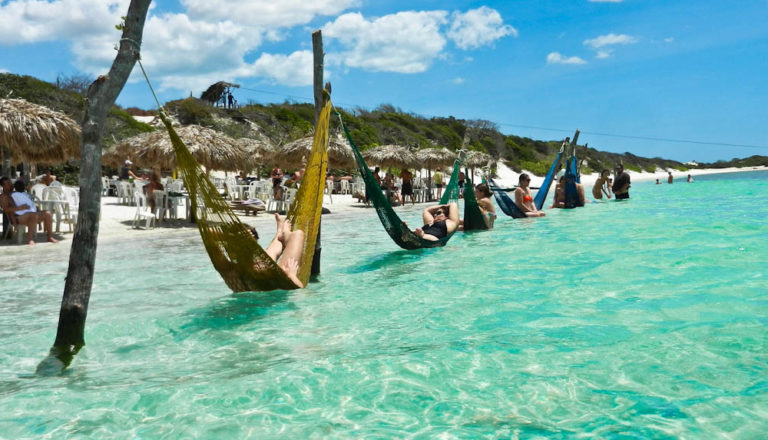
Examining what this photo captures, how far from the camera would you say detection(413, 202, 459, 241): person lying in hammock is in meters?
6.67

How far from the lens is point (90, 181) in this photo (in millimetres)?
2688

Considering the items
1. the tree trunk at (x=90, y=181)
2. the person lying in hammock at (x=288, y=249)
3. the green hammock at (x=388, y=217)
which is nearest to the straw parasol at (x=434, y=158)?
the green hammock at (x=388, y=217)

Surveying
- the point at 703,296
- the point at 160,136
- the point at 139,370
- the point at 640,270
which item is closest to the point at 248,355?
the point at 139,370

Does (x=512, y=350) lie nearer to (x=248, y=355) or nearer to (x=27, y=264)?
(x=248, y=355)

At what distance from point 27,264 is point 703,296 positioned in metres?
6.21

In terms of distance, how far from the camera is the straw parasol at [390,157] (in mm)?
17141

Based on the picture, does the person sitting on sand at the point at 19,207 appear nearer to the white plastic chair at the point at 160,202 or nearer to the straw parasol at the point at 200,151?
the white plastic chair at the point at 160,202

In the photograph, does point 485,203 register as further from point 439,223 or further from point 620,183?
point 620,183

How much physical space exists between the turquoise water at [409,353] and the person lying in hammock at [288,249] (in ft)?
0.83

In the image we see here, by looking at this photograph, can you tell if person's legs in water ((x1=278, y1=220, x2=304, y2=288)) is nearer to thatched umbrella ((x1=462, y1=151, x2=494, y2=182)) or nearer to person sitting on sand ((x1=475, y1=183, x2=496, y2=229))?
person sitting on sand ((x1=475, y1=183, x2=496, y2=229))

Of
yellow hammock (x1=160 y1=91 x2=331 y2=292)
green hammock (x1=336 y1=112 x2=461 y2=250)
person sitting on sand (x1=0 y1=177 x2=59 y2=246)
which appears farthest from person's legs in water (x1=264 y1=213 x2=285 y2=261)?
person sitting on sand (x1=0 y1=177 x2=59 y2=246)

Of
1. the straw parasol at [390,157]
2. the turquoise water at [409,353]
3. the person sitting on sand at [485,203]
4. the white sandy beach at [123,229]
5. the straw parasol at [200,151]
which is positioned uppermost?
the straw parasol at [390,157]

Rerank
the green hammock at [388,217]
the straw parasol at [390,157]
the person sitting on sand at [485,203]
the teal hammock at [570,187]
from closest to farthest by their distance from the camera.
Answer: the green hammock at [388,217]
the person sitting on sand at [485,203]
the teal hammock at [570,187]
the straw parasol at [390,157]

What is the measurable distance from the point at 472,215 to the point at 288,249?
4.47 metres
